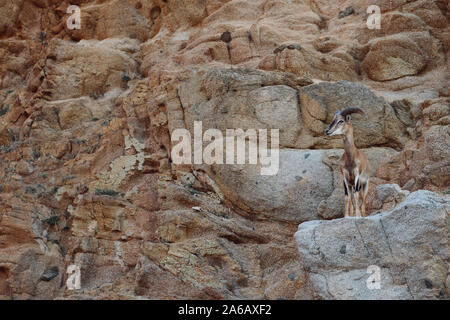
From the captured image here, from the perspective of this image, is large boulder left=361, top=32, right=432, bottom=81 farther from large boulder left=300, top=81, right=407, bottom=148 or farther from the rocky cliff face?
large boulder left=300, top=81, right=407, bottom=148

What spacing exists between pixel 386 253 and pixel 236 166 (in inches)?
205

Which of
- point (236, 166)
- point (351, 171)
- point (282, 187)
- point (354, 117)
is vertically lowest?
point (282, 187)

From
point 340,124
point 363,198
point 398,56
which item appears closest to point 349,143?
point 340,124

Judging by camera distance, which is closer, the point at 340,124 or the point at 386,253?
the point at 386,253

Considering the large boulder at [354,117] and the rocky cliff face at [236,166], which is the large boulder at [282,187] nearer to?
the rocky cliff face at [236,166]

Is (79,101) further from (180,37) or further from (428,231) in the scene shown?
(428,231)

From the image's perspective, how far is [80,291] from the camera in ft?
39.3

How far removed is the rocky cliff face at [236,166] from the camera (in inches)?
415

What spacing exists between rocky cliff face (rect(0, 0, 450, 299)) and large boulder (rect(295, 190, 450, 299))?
3 centimetres

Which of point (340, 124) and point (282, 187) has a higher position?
point (340, 124)

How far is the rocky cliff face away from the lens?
34.6ft

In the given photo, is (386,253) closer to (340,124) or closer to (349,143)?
(349,143)

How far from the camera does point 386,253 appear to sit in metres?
10.1

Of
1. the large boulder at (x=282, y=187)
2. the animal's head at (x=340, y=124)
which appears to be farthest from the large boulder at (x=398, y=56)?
the animal's head at (x=340, y=124)
